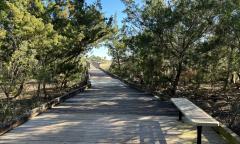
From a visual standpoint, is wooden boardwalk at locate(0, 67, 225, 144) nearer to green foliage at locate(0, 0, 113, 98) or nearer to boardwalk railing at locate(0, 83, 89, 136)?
boardwalk railing at locate(0, 83, 89, 136)

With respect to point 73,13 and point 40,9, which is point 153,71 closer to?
point 73,13

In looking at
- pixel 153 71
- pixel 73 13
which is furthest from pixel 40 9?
pixel 153 71

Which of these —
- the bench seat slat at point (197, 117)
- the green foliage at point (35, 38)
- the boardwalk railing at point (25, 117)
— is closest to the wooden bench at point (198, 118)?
the bench seat slat at point (197, 117)

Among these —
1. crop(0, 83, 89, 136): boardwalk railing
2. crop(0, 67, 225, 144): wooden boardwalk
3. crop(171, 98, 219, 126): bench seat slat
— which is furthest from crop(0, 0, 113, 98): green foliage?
crop(171, 98, 219, 126): bench seat slat

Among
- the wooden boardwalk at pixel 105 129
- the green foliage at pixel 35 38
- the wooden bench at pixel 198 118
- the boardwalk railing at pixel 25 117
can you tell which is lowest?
the wooden boardwalk at pixel 105 129

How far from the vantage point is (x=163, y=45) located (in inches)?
769

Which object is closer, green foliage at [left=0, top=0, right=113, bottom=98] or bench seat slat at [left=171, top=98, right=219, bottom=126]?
bench seat slat at [left=171, top=98, right=219, bottom=126]

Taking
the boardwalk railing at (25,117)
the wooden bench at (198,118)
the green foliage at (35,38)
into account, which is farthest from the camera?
the green foliage at (35,38)

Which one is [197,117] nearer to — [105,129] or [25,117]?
[105,129]

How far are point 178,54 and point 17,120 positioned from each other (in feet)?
37.0

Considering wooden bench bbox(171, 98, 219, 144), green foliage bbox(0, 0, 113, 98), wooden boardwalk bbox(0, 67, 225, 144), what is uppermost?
green foliage bbox(0, 0, 113, 98)

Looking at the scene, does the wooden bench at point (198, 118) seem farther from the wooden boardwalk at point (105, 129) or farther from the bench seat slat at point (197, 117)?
the wooden boardwalk at point (105, 129)

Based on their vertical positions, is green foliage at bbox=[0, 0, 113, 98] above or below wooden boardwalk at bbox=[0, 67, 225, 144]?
above

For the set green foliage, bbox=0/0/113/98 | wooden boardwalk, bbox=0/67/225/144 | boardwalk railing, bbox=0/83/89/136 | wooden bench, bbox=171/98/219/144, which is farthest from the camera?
green foliage, bbox=0/0/113/98
